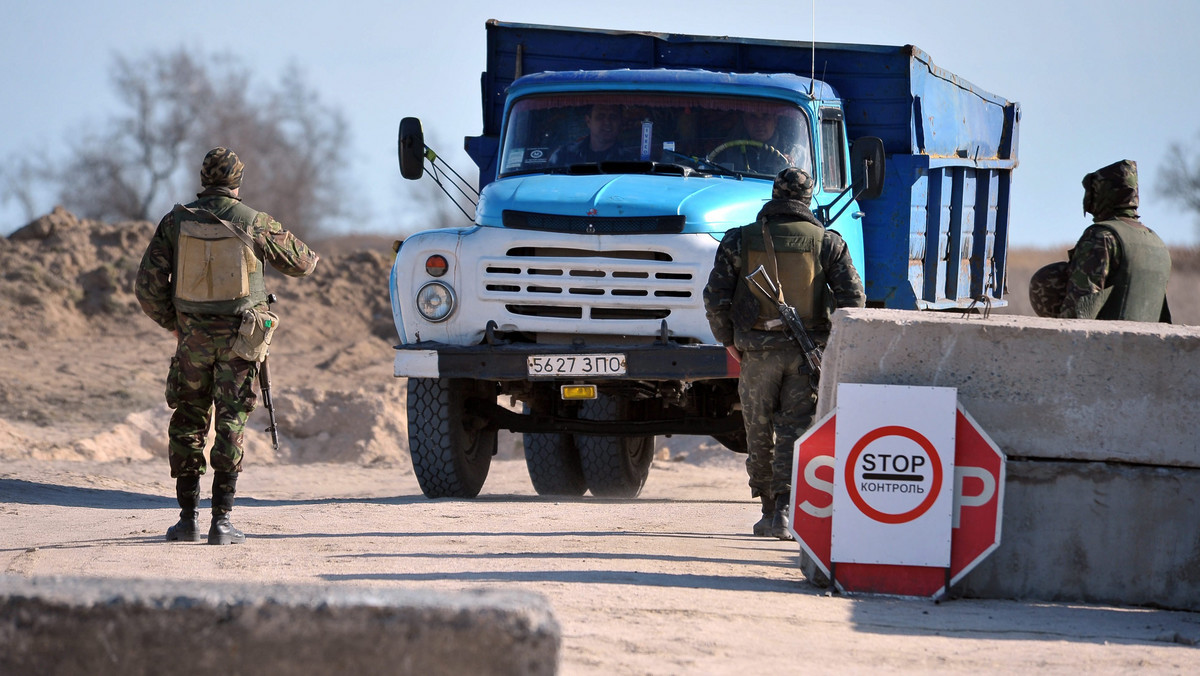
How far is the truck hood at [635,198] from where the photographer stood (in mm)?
8734

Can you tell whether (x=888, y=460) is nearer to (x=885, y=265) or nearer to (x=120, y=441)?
(x=885, y=265)

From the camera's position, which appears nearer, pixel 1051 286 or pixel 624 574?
pixel 624 574

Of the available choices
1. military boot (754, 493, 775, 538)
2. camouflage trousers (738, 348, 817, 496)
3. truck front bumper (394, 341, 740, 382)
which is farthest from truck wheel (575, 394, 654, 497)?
camouflage trousers (738, 348, 817, 496)

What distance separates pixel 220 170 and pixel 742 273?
100 inches

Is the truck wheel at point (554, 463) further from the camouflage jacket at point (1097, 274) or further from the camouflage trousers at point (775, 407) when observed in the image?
the camouflage jacket at point (1097, 274)

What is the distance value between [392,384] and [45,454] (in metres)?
5.72

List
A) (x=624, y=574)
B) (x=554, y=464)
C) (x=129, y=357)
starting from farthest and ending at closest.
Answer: (x=129, y=357)
(x=554, y=464)
(x=624, y=574)

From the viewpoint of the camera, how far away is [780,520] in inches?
304

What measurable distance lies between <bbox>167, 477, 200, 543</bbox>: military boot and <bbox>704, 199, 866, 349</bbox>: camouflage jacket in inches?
104

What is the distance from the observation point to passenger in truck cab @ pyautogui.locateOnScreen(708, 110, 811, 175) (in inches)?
375

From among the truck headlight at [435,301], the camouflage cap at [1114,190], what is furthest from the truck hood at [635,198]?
the camouflage cap at [1114,190]

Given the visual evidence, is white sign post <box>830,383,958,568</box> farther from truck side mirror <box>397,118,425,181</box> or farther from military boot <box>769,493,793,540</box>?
truck side mirror <box>397,118,425,181</box>

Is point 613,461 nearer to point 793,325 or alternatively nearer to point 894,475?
point 793,325

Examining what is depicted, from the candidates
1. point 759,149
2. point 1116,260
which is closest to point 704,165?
point 759,149
